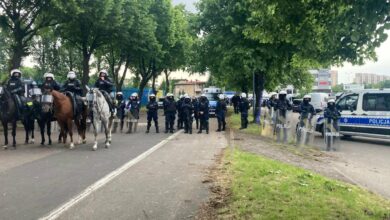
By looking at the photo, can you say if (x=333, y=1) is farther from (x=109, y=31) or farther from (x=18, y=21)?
(x=109, y=31)

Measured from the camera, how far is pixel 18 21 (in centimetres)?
2336

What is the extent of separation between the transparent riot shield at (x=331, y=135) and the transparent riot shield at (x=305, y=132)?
76cm

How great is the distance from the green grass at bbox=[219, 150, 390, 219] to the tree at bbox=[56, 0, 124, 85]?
16.0 m

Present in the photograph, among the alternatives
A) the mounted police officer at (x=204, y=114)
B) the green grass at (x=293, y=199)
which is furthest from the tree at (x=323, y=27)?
the mounted police officer at (x=204, y=114)

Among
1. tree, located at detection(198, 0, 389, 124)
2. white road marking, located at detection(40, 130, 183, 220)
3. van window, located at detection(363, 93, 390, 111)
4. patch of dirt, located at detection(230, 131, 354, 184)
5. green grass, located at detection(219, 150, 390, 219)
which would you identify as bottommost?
patch of dirt, located at detection(230, 131, 354, 184)

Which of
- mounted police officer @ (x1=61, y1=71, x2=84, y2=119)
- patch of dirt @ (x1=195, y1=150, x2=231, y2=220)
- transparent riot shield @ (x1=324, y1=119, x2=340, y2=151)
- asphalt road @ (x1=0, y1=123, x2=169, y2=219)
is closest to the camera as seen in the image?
patch of dirt @ (x1=195, y1=150, x2=231, y2=220)

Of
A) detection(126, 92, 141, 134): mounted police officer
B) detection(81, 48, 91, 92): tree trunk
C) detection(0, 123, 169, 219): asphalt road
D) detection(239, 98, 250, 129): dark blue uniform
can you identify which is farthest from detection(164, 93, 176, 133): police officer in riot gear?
detection(81, 48, 91, 92): tree trunk

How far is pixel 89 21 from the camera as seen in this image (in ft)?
88.9

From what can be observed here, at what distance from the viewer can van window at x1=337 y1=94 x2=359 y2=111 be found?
19.8 metres

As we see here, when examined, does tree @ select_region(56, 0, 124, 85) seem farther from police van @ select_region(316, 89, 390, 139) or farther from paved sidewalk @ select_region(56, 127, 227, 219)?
police van @ select_region(316, 89, 390, 139)

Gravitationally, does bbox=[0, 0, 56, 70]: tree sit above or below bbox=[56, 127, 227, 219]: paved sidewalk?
A: above

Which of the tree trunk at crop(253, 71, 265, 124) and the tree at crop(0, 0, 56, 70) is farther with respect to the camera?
the tree trunk at crop(253, 71, 265, 124)

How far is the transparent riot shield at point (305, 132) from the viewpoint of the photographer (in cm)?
1711

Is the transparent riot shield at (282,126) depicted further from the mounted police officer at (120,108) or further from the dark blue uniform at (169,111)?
the mounted police officer at (120,108)
